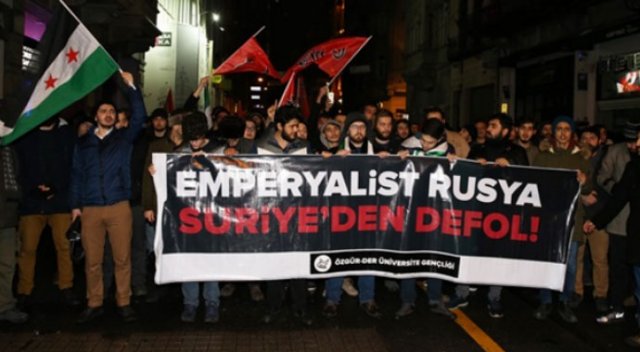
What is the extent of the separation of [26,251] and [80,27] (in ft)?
7.82

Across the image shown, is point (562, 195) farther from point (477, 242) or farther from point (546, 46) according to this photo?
point (546, 46)

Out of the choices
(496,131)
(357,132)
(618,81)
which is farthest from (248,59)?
(618,81)

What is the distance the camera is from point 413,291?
6.88m

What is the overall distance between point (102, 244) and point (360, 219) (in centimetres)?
250

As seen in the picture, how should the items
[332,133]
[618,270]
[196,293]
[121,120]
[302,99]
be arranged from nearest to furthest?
[196,293] < [618,270] < [332,133] < [121,120] < [302,99]

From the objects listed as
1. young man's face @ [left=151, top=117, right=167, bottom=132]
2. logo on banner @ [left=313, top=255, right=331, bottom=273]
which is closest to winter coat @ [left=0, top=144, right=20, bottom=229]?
young man's face @ [left=151, top=117, right=167, bottom=132]

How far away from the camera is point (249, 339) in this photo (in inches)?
233

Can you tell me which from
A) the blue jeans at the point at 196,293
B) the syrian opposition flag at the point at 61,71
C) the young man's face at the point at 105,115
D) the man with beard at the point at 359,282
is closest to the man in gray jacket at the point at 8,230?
the syrian opposition flag at the point at 61,71

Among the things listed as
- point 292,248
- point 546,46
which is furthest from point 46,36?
point 546,46

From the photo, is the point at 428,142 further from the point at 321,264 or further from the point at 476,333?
the point at 476,333

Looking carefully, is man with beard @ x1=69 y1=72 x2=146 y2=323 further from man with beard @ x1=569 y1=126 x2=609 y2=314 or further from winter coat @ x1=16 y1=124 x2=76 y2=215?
man with beard @ x1=569 y1=126 x2=609 y2=314

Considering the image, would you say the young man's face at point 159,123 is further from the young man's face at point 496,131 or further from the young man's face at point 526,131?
the young man's face at point 526,131

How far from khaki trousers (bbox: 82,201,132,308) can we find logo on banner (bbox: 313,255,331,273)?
6.03 ft

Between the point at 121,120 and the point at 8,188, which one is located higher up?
the point at 121,120
